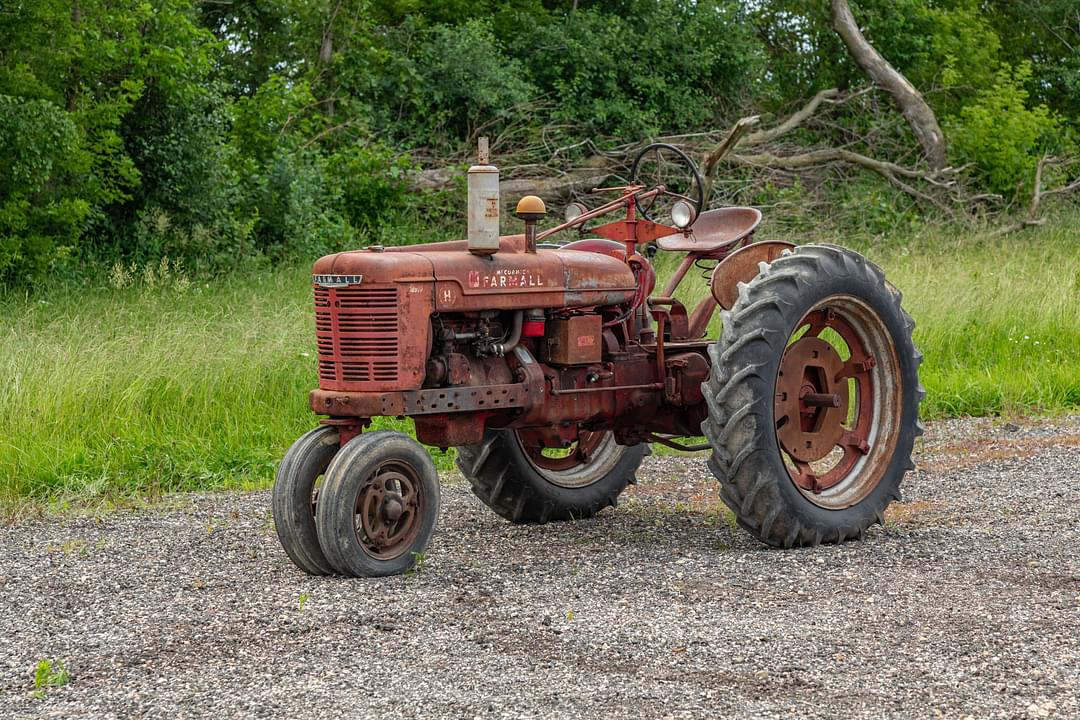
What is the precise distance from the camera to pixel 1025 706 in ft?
12.5

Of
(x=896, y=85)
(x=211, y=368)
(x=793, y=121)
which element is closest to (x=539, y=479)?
(x=211, y=368)

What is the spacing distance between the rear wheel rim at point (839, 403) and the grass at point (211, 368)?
2.66 metres

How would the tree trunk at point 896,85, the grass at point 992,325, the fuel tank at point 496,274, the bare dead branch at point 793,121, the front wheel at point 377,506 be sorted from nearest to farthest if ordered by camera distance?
the front wheel at point 377,506, the fuel tank at point 496,274, the grass at point 992,325, the bare dead branch at point 793,121, the tree trunk at point 896,85

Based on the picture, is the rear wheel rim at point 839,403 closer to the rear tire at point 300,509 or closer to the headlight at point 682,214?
the headlight at point 682,214

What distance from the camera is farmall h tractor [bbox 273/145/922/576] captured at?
212 inches

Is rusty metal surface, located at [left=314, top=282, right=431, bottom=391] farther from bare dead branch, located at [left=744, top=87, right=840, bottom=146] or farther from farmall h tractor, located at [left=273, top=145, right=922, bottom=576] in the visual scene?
bare dead branch, located at [left=744, top=87, right=840, bottom=146]

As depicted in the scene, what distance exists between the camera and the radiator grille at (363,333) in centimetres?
540

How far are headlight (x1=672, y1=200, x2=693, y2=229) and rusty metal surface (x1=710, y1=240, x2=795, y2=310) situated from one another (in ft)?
0.88

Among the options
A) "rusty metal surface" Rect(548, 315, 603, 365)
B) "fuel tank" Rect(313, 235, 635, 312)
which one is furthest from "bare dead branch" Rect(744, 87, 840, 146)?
"rusty metal surface" Rect(548, 315, 603, 365)

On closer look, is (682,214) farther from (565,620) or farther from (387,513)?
(565,620)

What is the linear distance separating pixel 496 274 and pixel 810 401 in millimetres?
1629

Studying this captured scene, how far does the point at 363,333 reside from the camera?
17.8ft

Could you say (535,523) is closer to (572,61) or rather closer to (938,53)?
(572,61)

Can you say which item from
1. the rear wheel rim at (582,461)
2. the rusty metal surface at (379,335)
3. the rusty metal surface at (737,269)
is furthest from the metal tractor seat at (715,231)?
the rusty metal surface at (379,335)
